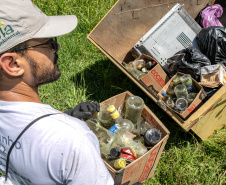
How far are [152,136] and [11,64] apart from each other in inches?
60.7

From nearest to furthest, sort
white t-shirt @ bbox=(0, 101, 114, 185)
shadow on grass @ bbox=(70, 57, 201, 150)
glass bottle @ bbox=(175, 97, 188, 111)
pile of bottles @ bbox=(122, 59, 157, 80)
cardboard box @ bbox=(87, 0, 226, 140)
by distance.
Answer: white t-shirt @ bbox=(0, 101, 114, 185), glass bottle @ bbox=(175, 97, 188, 111), pile of bottles @ bbox=(122, 59, 157, 80), cardboard box @ bbox=(87, 0, 226, 140), shadow on grass @ bbox=(70, 57, 201, 150)

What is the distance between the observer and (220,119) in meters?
2.78

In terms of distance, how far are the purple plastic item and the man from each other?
9.98 ft

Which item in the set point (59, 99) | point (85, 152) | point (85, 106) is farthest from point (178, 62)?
point (85, 152)

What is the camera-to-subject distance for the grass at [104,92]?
103 inches

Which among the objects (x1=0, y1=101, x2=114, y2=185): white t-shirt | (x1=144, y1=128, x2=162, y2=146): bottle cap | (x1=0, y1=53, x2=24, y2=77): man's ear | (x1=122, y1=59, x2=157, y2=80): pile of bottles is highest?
(x1=0, y1=53, x2=24, y2=77): man's ear

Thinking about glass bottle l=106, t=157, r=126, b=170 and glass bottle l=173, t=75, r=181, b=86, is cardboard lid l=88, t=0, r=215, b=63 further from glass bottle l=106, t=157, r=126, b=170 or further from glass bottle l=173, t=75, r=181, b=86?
glass bottle l=106, t=157, r=126, b=170

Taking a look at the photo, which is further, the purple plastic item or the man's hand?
the purple plastic item

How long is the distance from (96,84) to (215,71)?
1787mm

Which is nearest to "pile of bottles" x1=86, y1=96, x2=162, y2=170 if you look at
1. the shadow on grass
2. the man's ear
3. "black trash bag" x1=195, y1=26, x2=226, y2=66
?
the shadow on grass

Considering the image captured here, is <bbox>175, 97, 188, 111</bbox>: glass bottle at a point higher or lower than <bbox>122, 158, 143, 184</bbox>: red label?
lower

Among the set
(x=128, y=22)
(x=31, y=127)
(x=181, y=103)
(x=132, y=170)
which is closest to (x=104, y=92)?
(x=128, y=22)

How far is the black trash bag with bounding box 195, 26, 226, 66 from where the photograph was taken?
2994 mm

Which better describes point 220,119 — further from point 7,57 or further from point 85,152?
point 7,57
